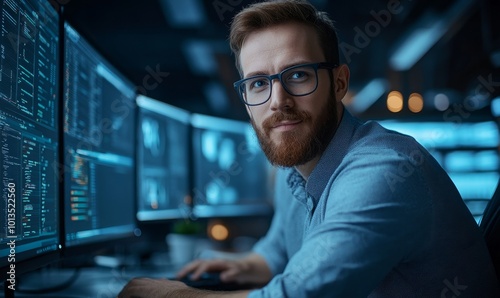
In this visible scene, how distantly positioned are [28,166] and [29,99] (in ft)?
0.40

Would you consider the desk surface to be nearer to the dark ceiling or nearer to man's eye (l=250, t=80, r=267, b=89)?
man's eye (l=250, t=80, r=267, b=89)

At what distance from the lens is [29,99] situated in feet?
3.14

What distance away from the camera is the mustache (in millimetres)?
1067

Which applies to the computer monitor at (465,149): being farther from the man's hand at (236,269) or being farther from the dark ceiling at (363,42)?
the man's hand at (236,269)

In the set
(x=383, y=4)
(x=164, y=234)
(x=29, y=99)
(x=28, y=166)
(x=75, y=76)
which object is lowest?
(x=164, y=234)

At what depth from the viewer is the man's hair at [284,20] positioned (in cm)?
114

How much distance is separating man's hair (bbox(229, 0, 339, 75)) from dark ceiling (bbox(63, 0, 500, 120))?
1461 mm

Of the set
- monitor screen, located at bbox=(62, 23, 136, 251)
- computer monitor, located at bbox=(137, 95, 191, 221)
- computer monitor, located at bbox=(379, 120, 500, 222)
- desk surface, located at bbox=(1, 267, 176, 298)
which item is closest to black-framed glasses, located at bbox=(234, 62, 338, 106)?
monitor screen, located at bbox=(62, 23, 136, 251)

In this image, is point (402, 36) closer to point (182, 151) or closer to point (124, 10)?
point (124, 10)

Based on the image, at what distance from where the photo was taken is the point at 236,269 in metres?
1.58

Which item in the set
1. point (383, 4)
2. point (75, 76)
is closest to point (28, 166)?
point (75, 76)

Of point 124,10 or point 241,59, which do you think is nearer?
point 241,59

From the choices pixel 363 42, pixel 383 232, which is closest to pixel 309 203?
pixel 383 232

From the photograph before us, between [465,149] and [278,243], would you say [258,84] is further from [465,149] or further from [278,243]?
[465,149]
